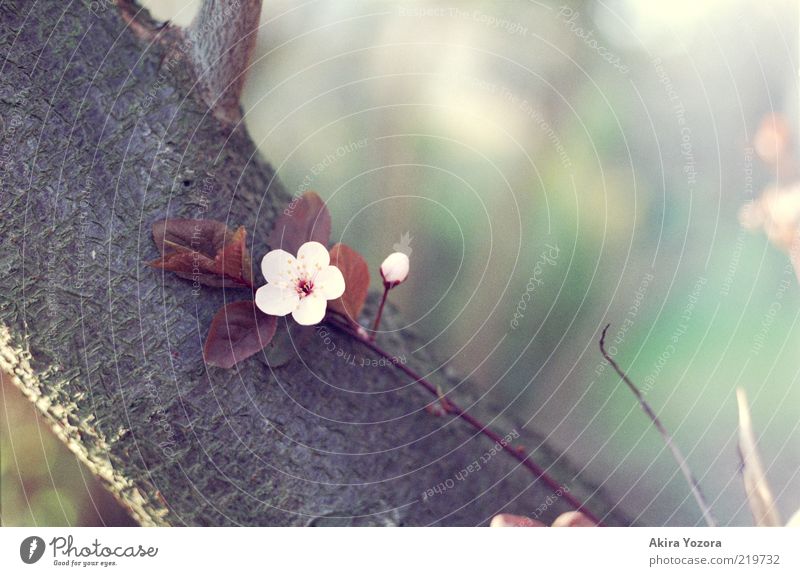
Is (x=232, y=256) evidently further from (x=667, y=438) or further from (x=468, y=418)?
(x=667, y=438)

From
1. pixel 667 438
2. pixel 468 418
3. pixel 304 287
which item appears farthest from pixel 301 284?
pixel 667 438

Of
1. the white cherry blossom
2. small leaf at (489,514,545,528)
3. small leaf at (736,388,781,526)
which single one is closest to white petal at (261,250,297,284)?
the white cherry blossom

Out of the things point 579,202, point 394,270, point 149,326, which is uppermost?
point 579,202

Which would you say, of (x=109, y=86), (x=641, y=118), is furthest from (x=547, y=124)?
(x=109, y=86)

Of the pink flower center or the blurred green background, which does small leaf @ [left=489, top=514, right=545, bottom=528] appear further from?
the pink flower center

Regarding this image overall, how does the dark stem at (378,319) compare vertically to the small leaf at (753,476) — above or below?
below

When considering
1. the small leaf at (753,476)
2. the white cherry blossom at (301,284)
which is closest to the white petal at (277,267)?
the white cherry blossom at (301,284)

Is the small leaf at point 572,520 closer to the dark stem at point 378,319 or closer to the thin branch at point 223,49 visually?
the dark stem at point 378,319
